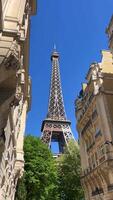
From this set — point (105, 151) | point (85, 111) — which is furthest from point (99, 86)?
point (105, 151)

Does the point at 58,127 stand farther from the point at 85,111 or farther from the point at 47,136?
the point at 85,111

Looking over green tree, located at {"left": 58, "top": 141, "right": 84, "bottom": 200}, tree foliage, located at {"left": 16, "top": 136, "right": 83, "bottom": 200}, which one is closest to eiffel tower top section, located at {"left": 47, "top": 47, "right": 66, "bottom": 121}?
green tree, located at {"left": 58, "top": 141, "right": 84, "bottom": 200}

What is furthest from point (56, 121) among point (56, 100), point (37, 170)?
point (37, 170)

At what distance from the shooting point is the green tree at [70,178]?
4972cm

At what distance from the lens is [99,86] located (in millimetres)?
32562

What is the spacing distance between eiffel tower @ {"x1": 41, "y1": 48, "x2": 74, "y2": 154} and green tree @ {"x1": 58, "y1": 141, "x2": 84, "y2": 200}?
19.6 meters

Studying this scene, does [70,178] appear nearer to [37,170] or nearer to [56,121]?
[37,170]

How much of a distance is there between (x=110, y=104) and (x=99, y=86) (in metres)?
3.07

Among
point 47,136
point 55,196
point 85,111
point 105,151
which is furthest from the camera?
point 47,136

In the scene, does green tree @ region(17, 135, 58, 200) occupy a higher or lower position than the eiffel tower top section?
lower

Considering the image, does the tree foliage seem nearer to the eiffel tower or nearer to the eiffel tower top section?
the eiffel tower

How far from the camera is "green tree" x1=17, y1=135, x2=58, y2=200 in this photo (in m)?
33.1

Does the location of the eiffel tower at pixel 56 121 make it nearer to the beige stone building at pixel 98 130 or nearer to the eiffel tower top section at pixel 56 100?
the eiffel tower top section at pixel 56 100

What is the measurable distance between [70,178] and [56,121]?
34.8 m
